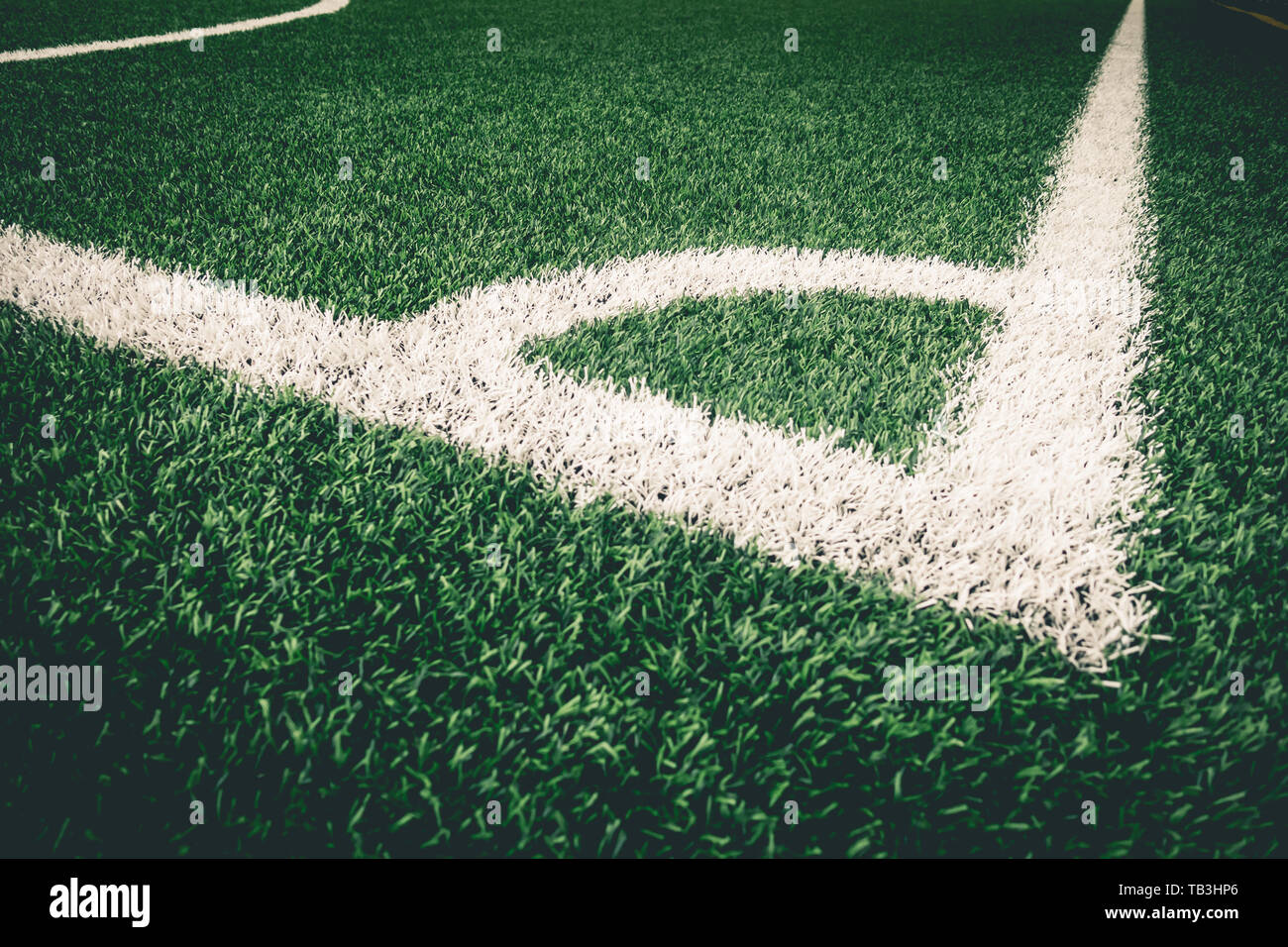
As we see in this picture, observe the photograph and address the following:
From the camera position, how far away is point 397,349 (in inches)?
64.9

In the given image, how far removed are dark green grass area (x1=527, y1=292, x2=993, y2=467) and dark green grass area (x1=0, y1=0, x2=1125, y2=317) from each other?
47 centimetres

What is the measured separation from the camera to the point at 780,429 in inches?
57.1

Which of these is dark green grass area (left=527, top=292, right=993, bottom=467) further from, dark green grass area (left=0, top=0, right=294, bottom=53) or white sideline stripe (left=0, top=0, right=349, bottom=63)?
white sideline stripe (left=0, top=0, right=349, bottom=63)

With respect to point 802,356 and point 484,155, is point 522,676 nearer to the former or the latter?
point 802,356

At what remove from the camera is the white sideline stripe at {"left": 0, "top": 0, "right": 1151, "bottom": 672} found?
117 cm

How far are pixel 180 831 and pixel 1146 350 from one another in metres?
2.12

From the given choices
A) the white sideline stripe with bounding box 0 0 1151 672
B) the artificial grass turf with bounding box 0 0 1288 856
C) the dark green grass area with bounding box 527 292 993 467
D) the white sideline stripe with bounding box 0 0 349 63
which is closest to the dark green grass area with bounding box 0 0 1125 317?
the white sideline stripe with bounding box 0 0 1151 672

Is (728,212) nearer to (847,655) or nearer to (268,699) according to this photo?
(847,655)

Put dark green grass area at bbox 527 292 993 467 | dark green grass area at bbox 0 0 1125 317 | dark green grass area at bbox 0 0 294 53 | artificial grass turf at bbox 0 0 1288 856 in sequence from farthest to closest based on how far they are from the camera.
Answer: dark green grass area at bbox 0 0 294 53, dark green grass area at bbox 0 0 1125 317, dark green grass area at bbox 527 292 993 467, artificial grass turf at bbox 0 0 1288 856

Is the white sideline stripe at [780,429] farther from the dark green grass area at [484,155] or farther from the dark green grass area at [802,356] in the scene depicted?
the dark green grass area at [484,155]

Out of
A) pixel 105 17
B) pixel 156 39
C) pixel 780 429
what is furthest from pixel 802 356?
pixel 105 17

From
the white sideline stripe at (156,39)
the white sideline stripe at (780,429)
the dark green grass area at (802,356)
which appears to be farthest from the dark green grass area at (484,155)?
the dark green grass area at (802,356)

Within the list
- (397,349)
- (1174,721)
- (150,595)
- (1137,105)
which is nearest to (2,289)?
(397,349)

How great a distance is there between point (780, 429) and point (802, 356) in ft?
1.08
